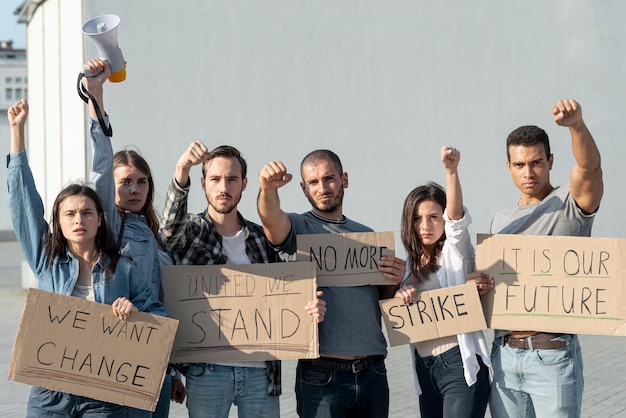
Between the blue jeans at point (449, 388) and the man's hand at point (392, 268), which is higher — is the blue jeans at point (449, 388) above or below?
below

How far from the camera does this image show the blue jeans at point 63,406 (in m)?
3.45

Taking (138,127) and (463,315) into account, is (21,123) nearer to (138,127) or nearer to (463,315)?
(463,315)

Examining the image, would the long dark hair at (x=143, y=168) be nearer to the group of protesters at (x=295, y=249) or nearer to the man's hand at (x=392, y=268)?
Answer: the group of protesters at (x=295, y=249)

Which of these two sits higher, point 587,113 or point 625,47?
point 625,47

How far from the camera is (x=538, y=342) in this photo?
3.82 meters

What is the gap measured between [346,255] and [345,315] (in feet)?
0.88

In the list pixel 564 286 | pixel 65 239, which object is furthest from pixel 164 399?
pixel 564 286

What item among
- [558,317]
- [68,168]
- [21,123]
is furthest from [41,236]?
[68,168]

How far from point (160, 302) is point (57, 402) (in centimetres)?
57

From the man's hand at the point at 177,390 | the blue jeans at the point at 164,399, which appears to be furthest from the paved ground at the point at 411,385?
the blue jeans at the point at 164,399

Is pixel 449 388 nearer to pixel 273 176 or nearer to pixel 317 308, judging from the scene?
pixel 317 308

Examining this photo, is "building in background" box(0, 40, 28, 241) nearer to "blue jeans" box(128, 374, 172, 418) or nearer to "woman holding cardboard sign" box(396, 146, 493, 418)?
"blue jeans" box(128, 374, 172, 418)

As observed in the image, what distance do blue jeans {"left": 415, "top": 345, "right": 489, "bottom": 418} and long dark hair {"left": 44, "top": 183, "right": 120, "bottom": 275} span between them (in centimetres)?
144

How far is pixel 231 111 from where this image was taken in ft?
41.0
